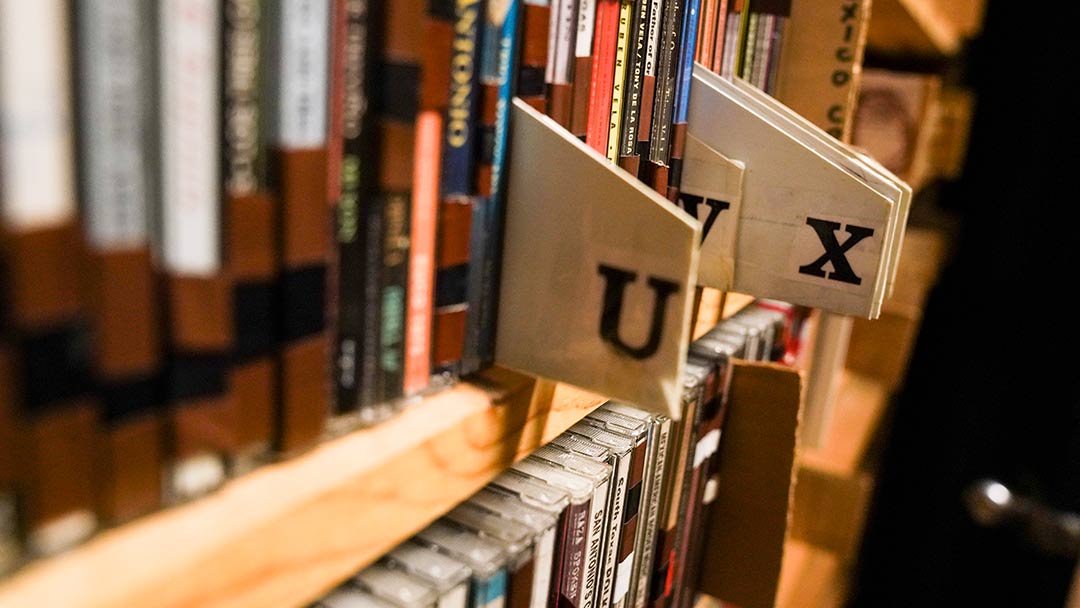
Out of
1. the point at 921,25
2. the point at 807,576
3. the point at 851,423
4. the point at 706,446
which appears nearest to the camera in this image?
the point at 706,446

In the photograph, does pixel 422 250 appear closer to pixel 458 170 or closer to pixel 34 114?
pixel 458 170

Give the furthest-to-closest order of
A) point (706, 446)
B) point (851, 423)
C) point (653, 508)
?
point (851, 423)
point (706, 446)
point (653, 508)

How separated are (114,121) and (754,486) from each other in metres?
0.88

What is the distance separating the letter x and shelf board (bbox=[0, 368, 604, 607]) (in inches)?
12.6

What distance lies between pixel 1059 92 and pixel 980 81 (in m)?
0.18

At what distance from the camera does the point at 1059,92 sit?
200 cm

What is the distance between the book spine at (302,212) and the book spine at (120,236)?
0.20 ft

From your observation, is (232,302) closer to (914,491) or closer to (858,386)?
(858,386)

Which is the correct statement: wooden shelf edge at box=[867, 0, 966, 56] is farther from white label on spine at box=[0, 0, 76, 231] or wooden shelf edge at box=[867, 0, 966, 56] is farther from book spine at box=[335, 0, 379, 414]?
white label on spine at box=[0, 0, 76, 231]

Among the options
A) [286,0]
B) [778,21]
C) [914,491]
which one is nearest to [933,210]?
[914,491]

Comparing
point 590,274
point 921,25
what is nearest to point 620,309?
point 590,274

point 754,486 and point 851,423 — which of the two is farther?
point 851,423

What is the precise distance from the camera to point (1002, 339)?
2.13 m

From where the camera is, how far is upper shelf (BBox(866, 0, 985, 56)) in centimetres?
132
